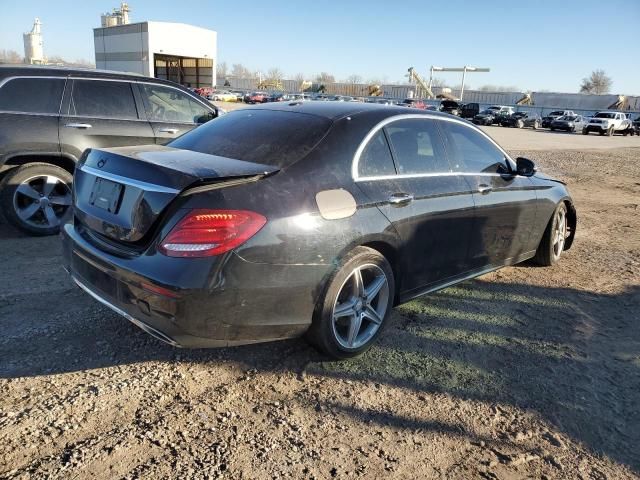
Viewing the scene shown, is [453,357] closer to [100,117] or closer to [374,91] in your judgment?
[100,117]

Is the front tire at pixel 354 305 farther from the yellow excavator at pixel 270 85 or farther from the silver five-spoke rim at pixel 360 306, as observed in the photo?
the yellow excavator at pixel 270 85

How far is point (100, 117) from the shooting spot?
577 cm

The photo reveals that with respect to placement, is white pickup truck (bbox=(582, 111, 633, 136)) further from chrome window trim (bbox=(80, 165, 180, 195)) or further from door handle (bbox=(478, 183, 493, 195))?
chrome window trim (bbox=(80, 165, 180, 195))

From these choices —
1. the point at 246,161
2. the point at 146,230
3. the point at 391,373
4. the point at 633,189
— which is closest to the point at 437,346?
the point at 391,373

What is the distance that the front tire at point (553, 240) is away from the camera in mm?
5254

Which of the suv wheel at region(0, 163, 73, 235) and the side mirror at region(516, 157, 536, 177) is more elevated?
the side mirror at region(516, 157, 536, 177)

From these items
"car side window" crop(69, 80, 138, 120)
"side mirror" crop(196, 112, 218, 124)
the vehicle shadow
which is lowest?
the vehicle shadow

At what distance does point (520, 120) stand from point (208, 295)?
147 ft

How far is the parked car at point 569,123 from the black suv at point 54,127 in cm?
4059

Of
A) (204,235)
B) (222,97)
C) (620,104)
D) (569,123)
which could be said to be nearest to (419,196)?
(204,235)

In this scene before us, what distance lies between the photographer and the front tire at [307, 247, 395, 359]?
2.99 meters

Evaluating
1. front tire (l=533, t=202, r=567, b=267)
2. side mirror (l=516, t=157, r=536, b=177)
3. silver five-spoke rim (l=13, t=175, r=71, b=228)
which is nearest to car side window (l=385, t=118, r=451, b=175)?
side mirror (l=516, t=157, r=536, b=177)

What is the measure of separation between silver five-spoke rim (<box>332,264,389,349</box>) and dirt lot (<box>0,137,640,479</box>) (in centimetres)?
18

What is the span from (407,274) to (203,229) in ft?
5.28
